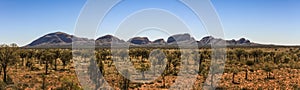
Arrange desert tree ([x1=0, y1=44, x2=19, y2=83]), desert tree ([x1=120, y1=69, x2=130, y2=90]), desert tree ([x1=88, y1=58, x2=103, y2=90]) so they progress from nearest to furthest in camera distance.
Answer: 1. desert tree ([x1=120, y1=69, x2=130, y2=90])
2. desert tree ([x1=88, y1=58, x2=103, y2=90])
3. desert tree ([x1=0, y1=44, x2=19, y2=83])

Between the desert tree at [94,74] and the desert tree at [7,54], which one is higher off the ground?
the desert tree at [7,54]

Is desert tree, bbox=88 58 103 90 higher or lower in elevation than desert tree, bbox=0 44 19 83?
lower

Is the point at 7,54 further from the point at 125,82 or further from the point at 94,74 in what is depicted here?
the point at 125,82

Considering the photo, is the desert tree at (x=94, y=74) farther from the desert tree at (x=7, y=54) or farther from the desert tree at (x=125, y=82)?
the desert tree at (x=7, y=54)

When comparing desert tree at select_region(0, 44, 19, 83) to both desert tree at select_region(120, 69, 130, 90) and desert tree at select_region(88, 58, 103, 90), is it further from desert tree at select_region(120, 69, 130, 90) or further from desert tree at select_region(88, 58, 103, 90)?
desert tree at select_region(120, 69, 130, 90)

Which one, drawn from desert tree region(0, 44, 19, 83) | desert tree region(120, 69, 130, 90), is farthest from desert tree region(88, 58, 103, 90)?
desert tree region(0, 44, 19, 83)

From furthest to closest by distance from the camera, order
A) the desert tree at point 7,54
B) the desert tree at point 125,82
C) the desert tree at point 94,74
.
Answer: the desert tree at point 7,54 → the desert tree at point 94,74 → the desert tree at point 125,82

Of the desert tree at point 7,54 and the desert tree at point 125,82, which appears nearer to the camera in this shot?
the desert tree at point 125,82

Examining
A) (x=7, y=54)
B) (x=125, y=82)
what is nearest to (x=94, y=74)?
(x=125, y=82)

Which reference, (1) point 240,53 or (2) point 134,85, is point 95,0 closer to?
(2) point 134,85

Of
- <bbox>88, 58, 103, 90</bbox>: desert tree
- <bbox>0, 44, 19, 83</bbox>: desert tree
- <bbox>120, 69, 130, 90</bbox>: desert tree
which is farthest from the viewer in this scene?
<bbox>0, 44, 19, 83</bbox>: desert tree

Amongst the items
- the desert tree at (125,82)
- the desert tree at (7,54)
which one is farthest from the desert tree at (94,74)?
the desert tree at (7,54)

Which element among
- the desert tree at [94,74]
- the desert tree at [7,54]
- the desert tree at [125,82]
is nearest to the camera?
the desert tree at [125,82]

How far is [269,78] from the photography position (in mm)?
40406
